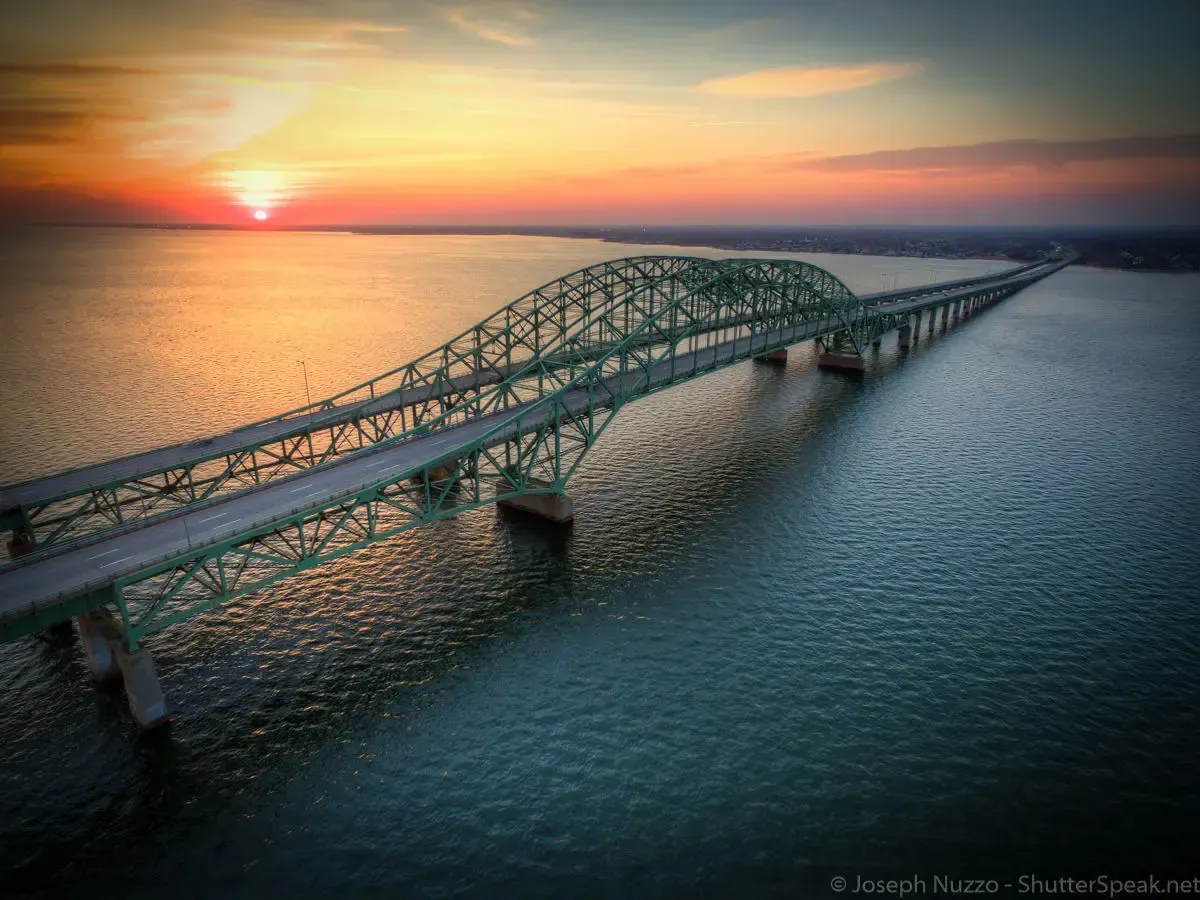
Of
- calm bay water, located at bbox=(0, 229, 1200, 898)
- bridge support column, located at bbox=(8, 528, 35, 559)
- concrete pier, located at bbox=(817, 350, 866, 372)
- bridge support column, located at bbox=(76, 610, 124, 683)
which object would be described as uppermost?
concrete pier, located at bbox=(817, 350, 866, 372)

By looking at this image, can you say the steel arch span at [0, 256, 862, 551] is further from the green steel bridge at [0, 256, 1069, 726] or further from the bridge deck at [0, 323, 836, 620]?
the bridge deck at [0, 323, 836, 620]

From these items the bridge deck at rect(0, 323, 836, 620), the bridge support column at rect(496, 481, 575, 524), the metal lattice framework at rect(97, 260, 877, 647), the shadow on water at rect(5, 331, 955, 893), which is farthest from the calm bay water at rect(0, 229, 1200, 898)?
the bridge deck at rect(0, 323, 836, 620)

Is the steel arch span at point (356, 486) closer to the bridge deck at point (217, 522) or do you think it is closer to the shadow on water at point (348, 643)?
the bridge deck at point (217, 522)

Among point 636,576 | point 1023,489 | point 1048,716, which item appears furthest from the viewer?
point 1023,489

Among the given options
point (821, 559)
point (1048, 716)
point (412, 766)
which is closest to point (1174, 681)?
point (1048, 716)

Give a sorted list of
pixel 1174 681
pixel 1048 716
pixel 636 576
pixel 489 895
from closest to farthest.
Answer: pixel 489 895 < pixel 1048 716 < pixel 1174 681 < pixel 636 576

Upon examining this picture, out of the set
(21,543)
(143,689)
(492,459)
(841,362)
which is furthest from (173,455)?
(841,362)

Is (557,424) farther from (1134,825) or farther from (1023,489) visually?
(1023,489)
